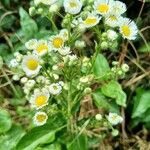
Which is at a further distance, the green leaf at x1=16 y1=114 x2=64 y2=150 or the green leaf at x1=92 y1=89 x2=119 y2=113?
A: the green leaf at x1=92 y1=89 x2=119 y2=113

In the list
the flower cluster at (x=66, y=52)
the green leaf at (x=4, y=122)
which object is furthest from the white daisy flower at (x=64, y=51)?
the green leaf at (x=4, y=122)

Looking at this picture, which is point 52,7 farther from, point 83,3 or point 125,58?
point 125,58

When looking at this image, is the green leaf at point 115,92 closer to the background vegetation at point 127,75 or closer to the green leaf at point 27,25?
the background vegetation at point 127,75

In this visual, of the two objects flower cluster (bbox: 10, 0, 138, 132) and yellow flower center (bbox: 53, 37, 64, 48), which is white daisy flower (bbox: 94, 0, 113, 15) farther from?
yellow flower center (bbox: 53, 37, 64, 48)

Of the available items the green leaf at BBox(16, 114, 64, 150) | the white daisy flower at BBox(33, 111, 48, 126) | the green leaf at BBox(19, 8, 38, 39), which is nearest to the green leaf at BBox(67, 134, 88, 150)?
the green leaf at BBox(16, 114, 64, 150)

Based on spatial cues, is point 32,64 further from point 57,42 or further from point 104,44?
point 104,44

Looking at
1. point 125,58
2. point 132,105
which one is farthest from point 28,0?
point 132,105

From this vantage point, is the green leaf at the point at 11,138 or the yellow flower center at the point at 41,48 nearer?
the yellow flower center at the point at 41,48
